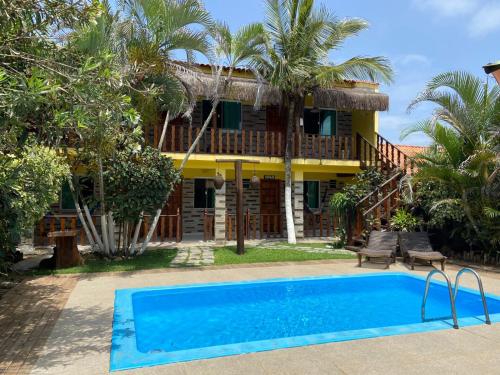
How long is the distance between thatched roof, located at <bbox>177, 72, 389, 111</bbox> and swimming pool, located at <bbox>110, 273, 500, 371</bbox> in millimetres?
6597

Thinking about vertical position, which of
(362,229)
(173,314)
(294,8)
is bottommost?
(173,314)

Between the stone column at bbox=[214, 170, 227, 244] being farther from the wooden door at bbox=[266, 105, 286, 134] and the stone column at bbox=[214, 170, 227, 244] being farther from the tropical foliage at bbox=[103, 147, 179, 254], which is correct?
the wooden door at bbox=[266, 105, 286, 134]

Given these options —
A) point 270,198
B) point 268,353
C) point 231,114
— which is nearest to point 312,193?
point 270,198

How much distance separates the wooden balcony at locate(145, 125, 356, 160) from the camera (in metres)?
12.5

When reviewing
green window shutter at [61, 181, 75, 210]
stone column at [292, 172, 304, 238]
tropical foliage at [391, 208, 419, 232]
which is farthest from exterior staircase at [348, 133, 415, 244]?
green window shutter at [61, 181, 75, 210]

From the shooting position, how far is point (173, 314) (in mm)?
5973

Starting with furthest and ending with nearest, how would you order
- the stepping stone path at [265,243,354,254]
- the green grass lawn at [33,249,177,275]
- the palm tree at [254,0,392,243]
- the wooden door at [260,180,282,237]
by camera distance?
the wooden door at [260,180,282,237] < the palm tree at [254,0,392,243] < the stepping stone path at [265,243,354,254] < the green grass lawn at [33,249,177,275]

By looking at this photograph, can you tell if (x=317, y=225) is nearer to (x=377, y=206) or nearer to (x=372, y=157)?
(x=372, y=157)

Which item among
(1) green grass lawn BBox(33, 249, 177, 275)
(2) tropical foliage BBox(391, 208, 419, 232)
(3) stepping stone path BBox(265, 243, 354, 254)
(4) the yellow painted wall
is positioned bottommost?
(1) green grass lawn BBox(33, 249, 177, 275)

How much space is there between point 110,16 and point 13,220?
17.4 ft

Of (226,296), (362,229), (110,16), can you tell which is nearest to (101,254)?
(226,296)

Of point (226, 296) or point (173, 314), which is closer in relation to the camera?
point (173, 314)

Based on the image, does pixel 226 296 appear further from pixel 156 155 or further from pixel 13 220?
pixel 156 155

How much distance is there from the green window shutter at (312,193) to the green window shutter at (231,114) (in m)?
4.43
